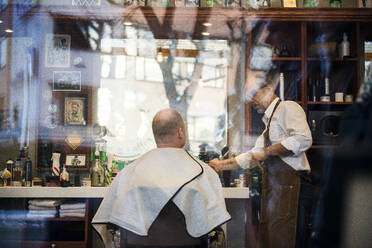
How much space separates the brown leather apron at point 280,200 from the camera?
259 cm

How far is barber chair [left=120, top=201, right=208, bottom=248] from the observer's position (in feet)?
5.73

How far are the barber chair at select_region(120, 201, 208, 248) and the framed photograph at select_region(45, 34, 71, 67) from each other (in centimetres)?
189

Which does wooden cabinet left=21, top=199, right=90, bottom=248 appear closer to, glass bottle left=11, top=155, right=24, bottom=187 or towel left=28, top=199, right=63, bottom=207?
towel left=28, top=199, right=63, bottom=207

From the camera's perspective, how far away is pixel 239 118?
3.13 meters

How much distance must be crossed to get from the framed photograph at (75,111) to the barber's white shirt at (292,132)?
1.46 meters

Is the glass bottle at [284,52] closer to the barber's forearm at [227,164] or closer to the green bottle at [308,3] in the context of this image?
the green bottle at [308,3]

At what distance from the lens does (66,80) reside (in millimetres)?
3193

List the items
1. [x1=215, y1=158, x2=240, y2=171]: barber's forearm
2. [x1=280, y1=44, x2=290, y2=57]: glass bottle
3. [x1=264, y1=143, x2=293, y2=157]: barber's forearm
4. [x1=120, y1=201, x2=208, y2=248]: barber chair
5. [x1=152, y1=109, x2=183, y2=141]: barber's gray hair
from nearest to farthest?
[x1=120, y1=201, x2=208, y2=248]: barber chair, [x1=152, y1=109, x2=183, y2=141]: barber's gray hair, [x1=264, y1=143, x2=293, y2=157]: barber's forearm, [x1=215, y1=158, x2=240, y2=171]: barber's forearm, [x1=280, y1=44, x2=290, y2=57]: glass bottle

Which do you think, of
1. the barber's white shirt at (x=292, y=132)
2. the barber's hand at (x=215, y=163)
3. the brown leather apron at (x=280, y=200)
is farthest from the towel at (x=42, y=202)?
the barber's white shirt at (x=292, y=132)

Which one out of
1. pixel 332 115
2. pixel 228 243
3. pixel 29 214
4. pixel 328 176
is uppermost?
pixel 332 115

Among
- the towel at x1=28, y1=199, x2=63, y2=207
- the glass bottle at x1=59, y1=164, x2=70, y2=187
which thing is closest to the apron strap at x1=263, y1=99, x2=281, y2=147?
the glass bottle at x1=59, y1=164, x2=70, y2=187

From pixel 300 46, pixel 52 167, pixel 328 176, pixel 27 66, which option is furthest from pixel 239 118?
pixel 328 176

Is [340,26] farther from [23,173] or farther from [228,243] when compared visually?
[23,173]

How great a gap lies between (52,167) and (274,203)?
1.74 m
